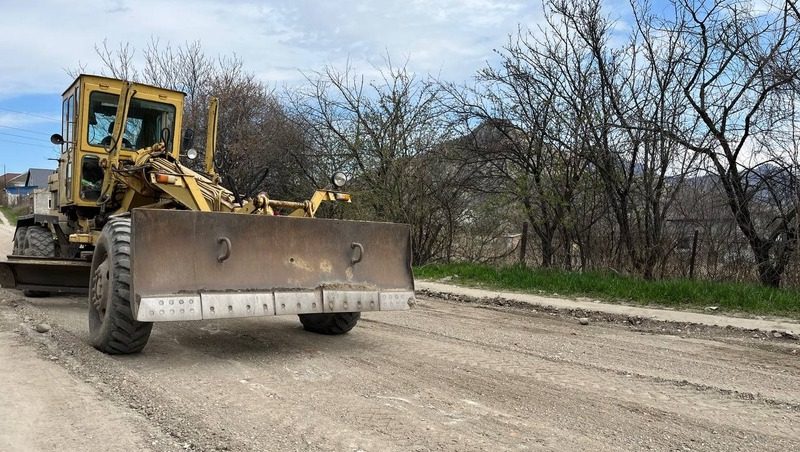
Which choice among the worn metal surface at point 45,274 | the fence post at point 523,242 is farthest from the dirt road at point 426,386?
the fence post at point 523,242

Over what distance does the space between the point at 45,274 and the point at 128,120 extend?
90.7 inches

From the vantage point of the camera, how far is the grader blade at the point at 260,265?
5340 millimetres

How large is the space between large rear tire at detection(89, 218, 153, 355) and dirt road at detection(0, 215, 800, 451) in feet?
0.48

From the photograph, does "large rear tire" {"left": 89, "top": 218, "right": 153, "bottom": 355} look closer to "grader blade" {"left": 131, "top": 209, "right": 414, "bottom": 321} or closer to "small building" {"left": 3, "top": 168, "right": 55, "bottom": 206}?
"grader blade" {"left": 131, "top": 209, "right": 414, "bottom": 321}

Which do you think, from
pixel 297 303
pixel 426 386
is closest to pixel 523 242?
pixel 297 303

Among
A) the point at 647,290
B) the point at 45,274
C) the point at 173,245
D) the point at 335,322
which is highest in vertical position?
the point at 173,245

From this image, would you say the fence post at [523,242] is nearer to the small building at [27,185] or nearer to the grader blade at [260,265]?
the grader blade at [260,265]

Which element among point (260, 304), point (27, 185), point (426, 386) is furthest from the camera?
point (27, 185)

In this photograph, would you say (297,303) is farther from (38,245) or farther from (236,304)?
(38,245)

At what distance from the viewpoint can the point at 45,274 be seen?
8.50m

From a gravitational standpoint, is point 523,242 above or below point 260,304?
above

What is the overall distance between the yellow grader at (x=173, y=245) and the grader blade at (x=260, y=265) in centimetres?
1

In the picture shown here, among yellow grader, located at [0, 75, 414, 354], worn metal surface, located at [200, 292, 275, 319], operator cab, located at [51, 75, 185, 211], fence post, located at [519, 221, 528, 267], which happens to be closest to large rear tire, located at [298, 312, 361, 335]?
yellow grader, located at [0, 75, 414, 354]

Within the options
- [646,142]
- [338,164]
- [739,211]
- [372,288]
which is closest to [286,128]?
[338,164]
